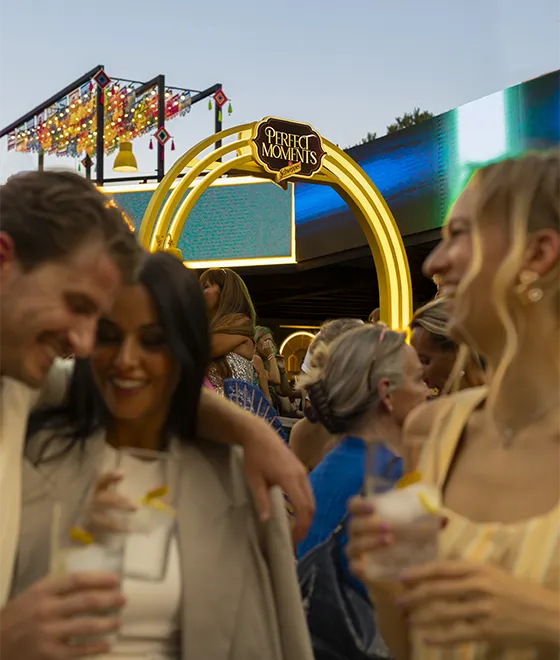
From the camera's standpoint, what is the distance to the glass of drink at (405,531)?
0.99 meters

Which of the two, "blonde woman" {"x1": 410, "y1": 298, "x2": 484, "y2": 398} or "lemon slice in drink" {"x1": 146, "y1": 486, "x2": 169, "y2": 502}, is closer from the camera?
"lemon slice in drink" {"x1": 146, "y1": 486, "x2": 169, "y2": 502}

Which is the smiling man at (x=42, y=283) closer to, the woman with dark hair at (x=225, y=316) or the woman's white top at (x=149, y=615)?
the woman's white top at (x=149, y=615)

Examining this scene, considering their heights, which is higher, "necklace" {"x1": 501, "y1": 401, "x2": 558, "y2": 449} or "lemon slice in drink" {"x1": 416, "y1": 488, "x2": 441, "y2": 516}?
"necklace" {"x1": 501, "y1": 401, "x2": 558, "y2": 449}

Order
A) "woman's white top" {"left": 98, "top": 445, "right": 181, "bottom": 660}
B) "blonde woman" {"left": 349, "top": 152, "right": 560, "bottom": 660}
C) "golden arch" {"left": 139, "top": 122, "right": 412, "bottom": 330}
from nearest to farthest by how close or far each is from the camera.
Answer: "blonde woman" {"left": 349, "top": 152, "right": 560, "bottom": 660} → "woman's white top" {"left": 98, "top": 445, "right": 181, "bottom": 660} → "golden arch" {"left": 139, "top": 122, "right": 412, "bottom": 330}

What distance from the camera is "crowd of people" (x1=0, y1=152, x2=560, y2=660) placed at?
0.99m

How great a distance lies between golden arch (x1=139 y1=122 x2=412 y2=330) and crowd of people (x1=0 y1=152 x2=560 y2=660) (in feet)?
19.5

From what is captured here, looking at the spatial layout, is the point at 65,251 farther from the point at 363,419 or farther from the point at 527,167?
the point at 363,419

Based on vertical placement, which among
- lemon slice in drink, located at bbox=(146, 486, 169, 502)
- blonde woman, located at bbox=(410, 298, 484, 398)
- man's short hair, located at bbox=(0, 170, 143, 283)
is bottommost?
lemon slice in drink, located at bbox=(146, 486, 169, 502)

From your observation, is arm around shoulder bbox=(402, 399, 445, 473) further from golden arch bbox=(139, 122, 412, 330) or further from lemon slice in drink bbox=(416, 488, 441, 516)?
golden arch bbox=(139, 122, 412, 330)

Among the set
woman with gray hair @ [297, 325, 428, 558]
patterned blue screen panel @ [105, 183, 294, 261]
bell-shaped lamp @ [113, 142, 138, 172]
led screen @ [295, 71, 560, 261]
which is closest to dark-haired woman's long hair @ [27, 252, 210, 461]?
woman with gray hair @ [297, 325, 428, 558]

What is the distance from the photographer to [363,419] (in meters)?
Answer: 2.34

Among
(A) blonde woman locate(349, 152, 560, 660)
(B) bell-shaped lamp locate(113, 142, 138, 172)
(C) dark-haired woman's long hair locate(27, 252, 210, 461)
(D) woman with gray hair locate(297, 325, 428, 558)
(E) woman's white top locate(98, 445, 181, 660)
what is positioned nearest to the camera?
(A) blonde woman locate(349, 152, 560, 660)

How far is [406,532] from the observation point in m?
0.99

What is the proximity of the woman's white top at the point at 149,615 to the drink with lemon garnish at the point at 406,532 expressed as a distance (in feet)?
1.26
